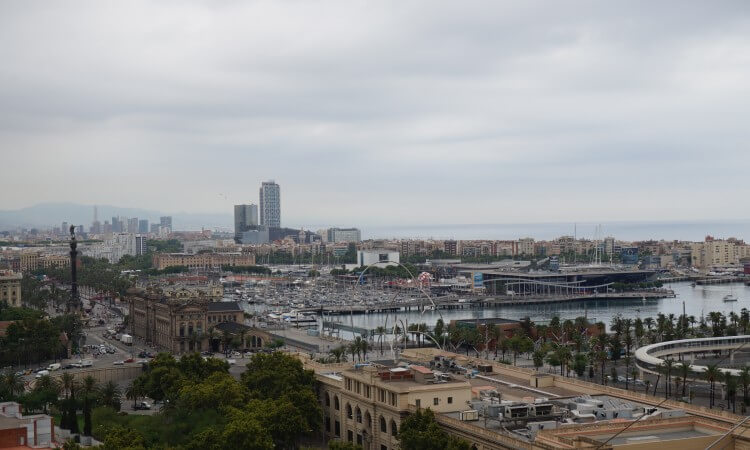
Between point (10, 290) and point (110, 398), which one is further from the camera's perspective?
point (10, 290)

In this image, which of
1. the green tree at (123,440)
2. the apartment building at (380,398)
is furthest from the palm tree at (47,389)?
the green tree at (123,440)

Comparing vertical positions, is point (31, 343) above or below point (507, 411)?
below

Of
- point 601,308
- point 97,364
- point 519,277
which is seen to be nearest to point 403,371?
point 97,364

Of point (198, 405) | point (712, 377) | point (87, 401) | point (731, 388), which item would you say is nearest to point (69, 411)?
point (87, 401)

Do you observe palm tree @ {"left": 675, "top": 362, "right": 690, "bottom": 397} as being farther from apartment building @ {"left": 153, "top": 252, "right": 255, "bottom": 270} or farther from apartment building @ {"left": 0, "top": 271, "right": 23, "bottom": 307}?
apartment building @ {"left": 153, "top": 252, "right": 255, "bottom": 270}

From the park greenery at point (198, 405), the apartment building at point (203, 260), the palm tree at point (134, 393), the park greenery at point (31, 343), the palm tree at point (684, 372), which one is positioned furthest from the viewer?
the apartment building at point (203, 260)

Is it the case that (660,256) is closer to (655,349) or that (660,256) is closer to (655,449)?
(655,349)

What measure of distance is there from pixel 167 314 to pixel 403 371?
40.2 meters

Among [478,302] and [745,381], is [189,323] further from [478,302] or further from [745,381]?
[478,302]

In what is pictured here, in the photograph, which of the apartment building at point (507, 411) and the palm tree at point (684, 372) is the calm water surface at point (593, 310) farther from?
the apartment building at point (507, 411)

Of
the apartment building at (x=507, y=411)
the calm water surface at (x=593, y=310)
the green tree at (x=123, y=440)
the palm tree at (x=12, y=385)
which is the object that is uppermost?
the apartment building at (x=507, y=411)

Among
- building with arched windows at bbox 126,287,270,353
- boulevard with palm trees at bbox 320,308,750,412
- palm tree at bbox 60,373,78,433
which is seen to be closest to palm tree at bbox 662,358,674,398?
boulevard with palm trees at bbox 320,308,750,412

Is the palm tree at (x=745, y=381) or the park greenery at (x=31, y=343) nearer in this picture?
the palm tree at (x=745, y=381)

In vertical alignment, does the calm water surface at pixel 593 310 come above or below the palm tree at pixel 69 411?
below
